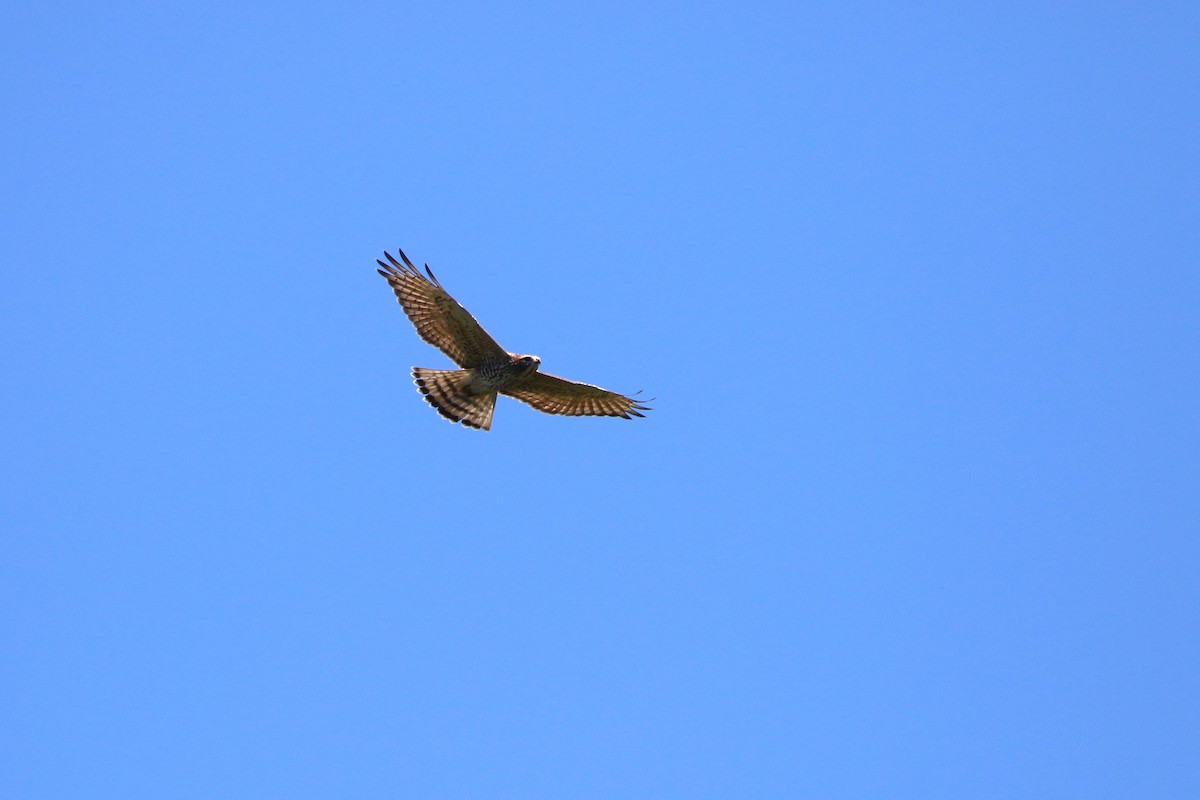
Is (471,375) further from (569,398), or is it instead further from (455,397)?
(569,398)

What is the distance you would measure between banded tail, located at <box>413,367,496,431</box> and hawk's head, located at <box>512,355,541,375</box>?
27.9 inches

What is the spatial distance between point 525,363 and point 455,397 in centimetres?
123

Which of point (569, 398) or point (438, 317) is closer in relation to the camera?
point (438, 317)

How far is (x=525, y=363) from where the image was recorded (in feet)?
56.3

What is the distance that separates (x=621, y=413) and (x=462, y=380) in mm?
2520

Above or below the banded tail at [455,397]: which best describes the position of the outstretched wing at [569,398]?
above

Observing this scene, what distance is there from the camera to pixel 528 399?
18328 millimetres

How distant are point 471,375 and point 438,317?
3.29 ft

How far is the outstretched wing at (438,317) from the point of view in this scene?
16.7m

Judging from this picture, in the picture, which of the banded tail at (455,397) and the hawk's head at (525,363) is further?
the banded tail at (455,397)

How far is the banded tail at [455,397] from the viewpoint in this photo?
57.6ft

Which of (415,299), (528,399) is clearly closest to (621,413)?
(528,399)

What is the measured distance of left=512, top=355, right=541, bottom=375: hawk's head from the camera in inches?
675

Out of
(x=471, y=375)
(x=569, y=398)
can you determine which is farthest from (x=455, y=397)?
(x=569, y=398)
